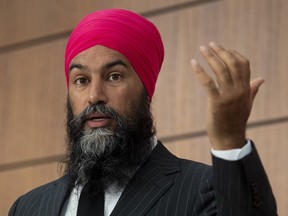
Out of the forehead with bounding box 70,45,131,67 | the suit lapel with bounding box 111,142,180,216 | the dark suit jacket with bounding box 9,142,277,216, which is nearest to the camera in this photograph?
the dark suit jacket with bounding box 9,142,277,216

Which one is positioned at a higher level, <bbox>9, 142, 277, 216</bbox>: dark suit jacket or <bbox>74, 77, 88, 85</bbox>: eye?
<bbox>74, 77, 88, 85</bbox>: eye

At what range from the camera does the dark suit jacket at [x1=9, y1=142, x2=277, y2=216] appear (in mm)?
2688

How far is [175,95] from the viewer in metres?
5.26

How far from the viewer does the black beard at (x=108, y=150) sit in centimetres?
339

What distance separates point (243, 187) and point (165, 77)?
266cm

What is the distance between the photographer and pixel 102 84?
3.43 m

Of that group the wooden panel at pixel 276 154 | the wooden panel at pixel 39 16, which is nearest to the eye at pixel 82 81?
the wooden panel at pixel 276 154

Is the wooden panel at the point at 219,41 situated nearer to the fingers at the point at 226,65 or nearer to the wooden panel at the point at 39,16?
the wooden panel at the point at 39,16

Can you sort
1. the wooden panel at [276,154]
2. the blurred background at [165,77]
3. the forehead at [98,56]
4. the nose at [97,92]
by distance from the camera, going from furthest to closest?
1. the blurred background at [165,77]
2. the wooden panel at [276,154]
3. the forehead at [98,56]
4. the nose at [97,92]

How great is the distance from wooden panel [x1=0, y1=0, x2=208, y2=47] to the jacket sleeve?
10.1ft

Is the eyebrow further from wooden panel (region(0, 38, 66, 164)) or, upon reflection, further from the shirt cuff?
wooden panel (region(0, 38, 66, 164))

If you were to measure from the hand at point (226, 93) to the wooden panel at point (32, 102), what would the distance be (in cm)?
314

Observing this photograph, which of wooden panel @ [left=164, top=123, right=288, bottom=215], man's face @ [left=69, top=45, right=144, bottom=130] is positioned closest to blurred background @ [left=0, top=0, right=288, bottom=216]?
wooden panel @ [left=164, top=123, right=288, bottom=215]

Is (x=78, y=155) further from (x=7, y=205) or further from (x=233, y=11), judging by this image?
(x=7, y=205)
